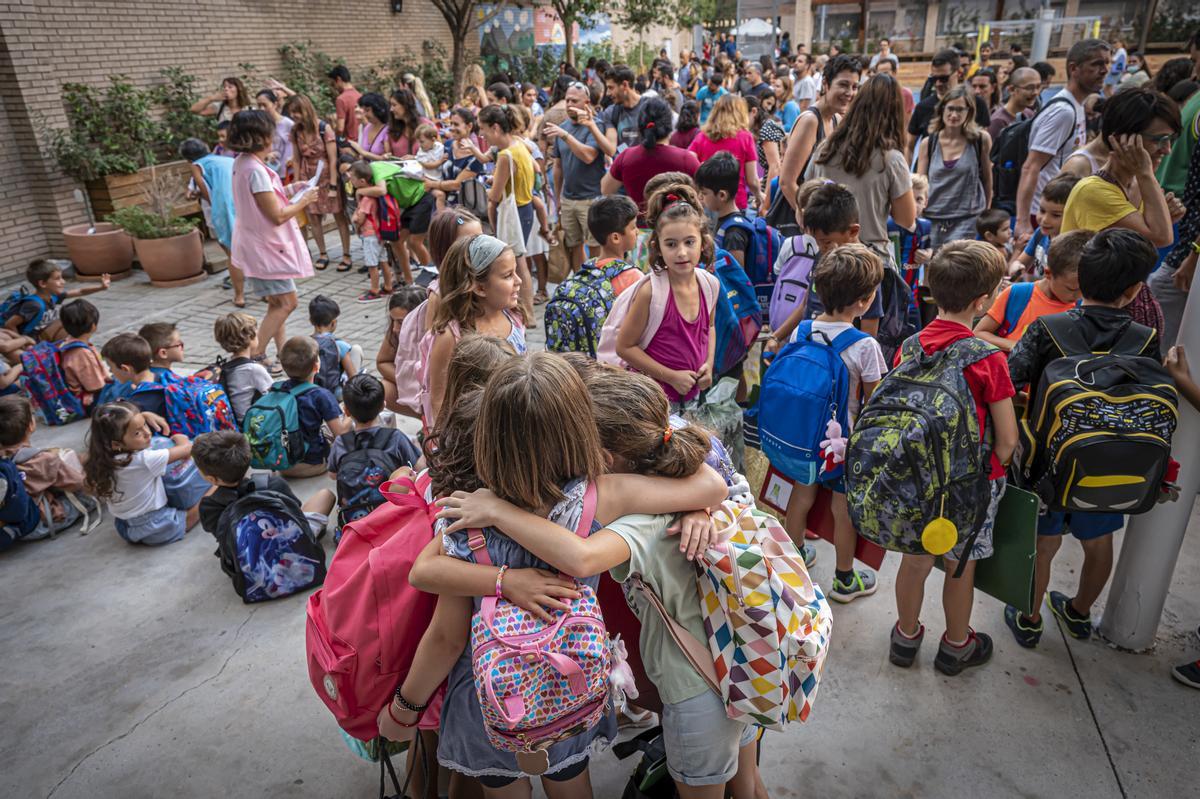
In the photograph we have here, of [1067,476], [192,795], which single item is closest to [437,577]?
[192,795]

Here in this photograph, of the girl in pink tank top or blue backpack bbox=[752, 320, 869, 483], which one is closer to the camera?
blue backpack bbox=[752, 320, 869, 483]

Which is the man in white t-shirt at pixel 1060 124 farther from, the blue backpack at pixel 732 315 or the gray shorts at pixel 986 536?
the gray shorts at pixel 986 536

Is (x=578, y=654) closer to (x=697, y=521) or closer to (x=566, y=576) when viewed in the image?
(x=566, y=576)

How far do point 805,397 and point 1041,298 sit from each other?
43.4 inches

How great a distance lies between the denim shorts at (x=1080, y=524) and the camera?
304 cm

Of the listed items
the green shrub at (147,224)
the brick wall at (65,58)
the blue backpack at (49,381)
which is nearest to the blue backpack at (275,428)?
the blue backpack at (49,381)

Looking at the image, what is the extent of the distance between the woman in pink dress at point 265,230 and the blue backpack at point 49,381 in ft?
4.28

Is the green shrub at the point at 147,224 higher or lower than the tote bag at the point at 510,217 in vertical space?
lower

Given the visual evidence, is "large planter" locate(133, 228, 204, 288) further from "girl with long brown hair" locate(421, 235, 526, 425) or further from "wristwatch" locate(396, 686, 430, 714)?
"wristwatch" locate(396, 686, 430, 714)

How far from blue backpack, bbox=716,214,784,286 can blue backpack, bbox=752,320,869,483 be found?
135cm

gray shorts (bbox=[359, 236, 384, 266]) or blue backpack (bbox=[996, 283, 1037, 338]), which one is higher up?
blue backpack (bbox=[996, 283, 1037, 338])

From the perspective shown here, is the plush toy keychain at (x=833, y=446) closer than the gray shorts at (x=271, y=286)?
Yes

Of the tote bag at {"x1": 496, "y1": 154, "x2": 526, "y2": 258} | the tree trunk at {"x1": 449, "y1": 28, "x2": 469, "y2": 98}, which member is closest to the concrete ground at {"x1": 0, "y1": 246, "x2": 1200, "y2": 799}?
the tote bag at {"x1": 496, "y1": 154, "x2": 526, "y2": 258}

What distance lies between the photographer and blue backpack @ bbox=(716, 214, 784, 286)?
178 inches
